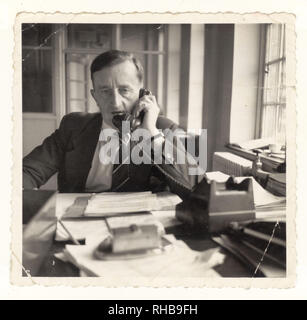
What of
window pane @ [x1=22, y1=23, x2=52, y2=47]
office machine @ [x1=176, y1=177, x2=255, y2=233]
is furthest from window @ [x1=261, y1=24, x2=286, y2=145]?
window pane @ [x1=22, y1=23, x2=52, y2=47]

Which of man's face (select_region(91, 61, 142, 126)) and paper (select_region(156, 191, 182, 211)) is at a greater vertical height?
man's face (select_region(91, 61, 142, 126))

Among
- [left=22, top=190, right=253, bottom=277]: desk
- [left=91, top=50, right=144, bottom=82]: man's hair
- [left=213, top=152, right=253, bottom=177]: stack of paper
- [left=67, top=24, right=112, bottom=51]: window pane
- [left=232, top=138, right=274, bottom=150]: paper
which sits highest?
[left=67, top=24, right=112, bottom=51]: window pane

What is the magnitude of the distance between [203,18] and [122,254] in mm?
711

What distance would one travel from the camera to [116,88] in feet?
3.48

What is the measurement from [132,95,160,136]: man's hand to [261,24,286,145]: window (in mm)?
337

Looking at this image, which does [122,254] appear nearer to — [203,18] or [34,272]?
[34,272]

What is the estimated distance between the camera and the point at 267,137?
108 centimetres

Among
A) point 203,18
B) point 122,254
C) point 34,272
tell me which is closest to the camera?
point 122,254

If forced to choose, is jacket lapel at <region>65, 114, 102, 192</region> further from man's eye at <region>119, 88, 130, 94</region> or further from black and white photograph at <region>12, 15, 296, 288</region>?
man's eye at <region>119, 88, 130, 94</region>

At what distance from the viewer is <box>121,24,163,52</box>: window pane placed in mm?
1011
